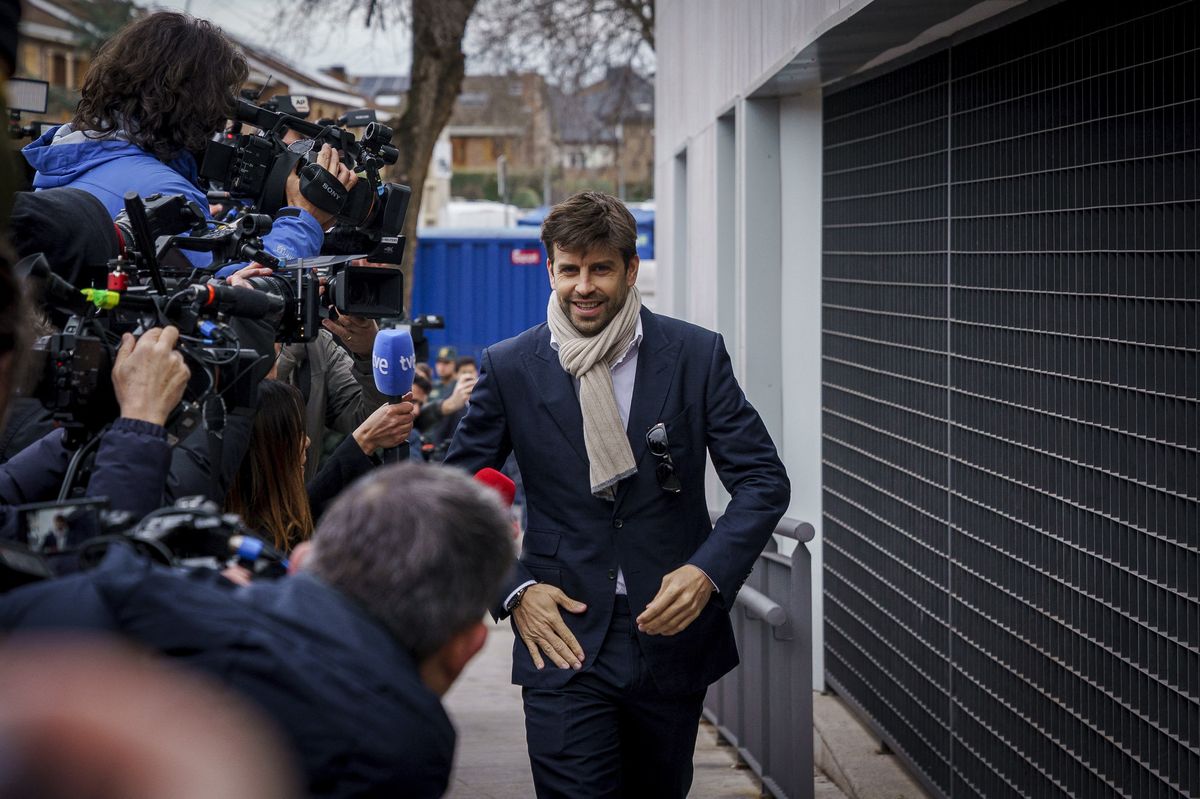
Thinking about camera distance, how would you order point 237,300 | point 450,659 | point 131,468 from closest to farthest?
point 450,659, point 131,468, point 237,300

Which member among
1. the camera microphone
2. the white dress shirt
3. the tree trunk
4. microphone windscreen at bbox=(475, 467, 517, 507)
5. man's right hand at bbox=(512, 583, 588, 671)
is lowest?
man's right hand at bbox=(512, 583, 588, 671)

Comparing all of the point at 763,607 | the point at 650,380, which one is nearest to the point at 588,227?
the point at 650,380

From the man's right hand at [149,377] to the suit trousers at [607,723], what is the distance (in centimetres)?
188

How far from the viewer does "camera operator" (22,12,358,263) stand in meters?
3.93

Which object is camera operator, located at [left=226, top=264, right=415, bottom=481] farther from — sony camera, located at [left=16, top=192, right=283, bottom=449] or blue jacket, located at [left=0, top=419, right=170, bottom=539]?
blue jacket, located at [left=0, top=419, right=170, bottom=539]

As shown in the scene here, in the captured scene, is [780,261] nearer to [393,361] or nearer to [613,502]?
[393,361]

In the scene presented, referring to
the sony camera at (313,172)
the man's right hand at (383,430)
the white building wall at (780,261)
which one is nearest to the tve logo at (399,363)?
the man's right hand at (383,430)

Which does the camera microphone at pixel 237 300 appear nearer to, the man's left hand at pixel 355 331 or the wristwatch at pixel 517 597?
the wristwatch at pixel 517 597

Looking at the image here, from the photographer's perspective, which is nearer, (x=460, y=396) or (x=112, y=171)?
(x=112, y=171)

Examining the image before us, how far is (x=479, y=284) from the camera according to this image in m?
22.6

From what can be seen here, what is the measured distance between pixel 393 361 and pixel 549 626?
930 mm

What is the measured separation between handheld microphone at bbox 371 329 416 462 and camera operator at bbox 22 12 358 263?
0.80m

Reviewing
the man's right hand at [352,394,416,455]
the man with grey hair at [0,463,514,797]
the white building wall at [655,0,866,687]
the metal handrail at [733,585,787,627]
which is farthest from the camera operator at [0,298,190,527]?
the white building wall at [655,0,866,687]

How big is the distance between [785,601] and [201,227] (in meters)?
3.10
